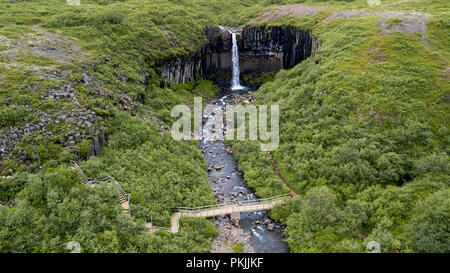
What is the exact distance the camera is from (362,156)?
35.5 meters

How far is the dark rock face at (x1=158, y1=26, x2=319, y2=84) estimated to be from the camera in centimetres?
7206

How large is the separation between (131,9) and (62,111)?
170ft

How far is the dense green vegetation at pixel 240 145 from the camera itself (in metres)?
25.7

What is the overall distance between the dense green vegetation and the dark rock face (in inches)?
328

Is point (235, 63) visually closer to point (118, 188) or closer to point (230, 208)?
point (230, 208)

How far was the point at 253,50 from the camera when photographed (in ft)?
262

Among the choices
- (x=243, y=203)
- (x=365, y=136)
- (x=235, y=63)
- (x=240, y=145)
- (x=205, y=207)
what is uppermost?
(x=235, y=63)

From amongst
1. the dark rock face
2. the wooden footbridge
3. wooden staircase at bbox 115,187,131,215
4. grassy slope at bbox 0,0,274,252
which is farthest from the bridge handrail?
the dark rock face

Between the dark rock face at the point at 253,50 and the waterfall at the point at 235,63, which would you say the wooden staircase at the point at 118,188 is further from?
the waterfall at the point at 235,63

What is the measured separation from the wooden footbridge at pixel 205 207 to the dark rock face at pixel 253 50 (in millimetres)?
42233

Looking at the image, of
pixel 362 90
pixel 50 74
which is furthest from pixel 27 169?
pixel 362 90

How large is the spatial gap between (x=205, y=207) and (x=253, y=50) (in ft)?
186

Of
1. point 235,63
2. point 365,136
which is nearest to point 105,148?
point 365,136

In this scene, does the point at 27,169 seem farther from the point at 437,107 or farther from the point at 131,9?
the point at 131,9
